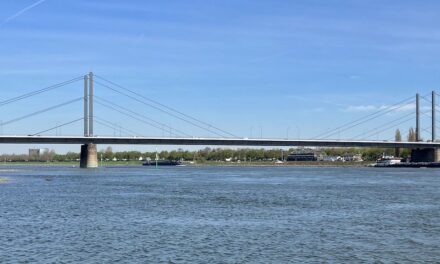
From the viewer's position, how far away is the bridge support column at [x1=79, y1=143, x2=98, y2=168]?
12431 centimetres

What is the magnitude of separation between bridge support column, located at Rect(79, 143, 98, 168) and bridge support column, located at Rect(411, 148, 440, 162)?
75827 mm

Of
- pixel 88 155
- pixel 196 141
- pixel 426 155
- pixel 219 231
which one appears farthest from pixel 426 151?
pixel 219 231

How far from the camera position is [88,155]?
127 meters

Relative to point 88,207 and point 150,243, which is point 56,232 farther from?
point 88,207

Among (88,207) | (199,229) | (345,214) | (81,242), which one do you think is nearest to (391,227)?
(345,214)

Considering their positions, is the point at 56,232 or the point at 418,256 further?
the point at 56,232

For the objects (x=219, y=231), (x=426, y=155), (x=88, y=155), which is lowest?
(x=219, y=231)

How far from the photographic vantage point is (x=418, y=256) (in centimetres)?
2108

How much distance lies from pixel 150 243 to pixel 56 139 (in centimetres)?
9883

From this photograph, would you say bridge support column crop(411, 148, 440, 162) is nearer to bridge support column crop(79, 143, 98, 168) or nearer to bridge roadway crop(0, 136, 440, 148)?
bridge roadway crop(0, 136, 440, 148)

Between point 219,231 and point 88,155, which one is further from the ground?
point 88,155

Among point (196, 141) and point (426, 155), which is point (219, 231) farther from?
point (426, 155)

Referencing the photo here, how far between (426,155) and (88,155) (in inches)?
3087

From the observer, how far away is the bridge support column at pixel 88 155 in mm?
124312
